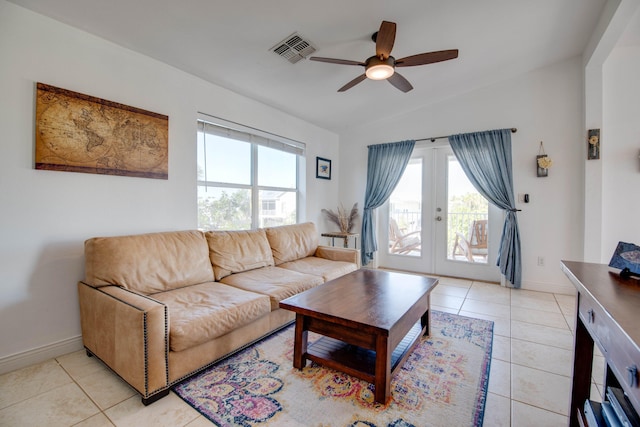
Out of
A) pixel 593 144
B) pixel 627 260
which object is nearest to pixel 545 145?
pixel 593 144

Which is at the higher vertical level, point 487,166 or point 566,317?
point 487,166

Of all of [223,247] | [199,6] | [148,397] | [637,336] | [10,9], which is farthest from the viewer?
[223,247]

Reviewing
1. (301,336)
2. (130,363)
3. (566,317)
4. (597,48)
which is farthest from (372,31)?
(566,317)

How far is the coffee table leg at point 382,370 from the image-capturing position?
5.20ft

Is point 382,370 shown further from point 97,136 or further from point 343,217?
point 343,217

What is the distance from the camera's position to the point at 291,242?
11.8 ft

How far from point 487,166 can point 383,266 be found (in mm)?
2233

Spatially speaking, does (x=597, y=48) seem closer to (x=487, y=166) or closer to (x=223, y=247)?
(x=487, y=166)

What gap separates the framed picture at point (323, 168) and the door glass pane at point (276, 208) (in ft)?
2.09

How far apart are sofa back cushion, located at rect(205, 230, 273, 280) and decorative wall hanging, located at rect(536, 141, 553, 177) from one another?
350 cm

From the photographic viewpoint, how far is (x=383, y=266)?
5012 millimetres

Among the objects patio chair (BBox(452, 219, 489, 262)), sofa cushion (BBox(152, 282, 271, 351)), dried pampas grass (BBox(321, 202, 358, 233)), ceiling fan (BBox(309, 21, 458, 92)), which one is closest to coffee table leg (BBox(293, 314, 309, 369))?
sofa cushion (BBox(152, 282, 271, 351))

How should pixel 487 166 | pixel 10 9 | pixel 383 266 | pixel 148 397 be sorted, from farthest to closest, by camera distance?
pixel 383 266
pixel 487 166
pixel 10 9
pixel 148 397

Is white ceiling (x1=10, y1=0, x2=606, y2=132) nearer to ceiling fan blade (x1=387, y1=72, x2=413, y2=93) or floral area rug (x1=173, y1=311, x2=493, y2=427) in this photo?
ceiling fan blade (x1=387, y1=72, x2=413, y2=93)
